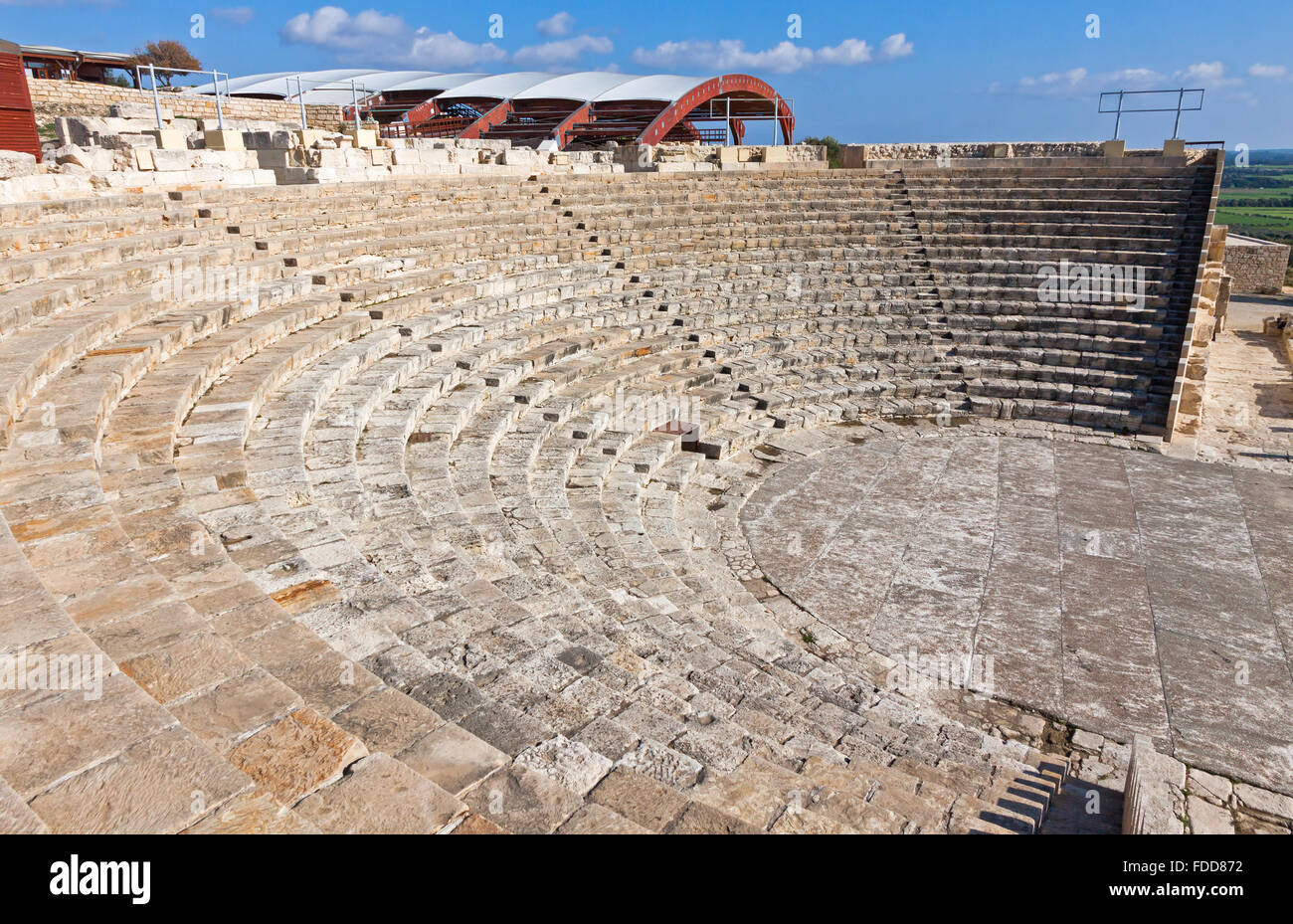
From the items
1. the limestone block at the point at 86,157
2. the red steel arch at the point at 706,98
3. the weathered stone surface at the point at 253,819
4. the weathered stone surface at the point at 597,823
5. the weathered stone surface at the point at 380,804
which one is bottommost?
the weathered stone surface at the point at 597,823

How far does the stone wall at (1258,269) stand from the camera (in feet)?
91.4

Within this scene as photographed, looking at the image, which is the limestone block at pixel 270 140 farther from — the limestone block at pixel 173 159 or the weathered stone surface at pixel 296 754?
the weathered stone surface at pixel 296 754

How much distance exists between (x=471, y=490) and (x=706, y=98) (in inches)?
1651

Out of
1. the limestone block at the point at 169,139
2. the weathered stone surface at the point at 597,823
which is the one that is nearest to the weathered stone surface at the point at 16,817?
the weathered stone surface at the point at 597,823

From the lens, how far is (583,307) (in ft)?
Result: 42.4

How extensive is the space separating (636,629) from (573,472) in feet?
11.9

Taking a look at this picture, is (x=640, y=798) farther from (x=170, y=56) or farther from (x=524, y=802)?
(x=170, y=56)

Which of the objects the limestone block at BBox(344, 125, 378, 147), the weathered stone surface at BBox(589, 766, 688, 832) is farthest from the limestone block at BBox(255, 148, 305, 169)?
the weathered stone surface at BBox(589, 766, 688, 832)

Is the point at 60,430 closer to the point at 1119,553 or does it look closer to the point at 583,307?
the point at 583,307

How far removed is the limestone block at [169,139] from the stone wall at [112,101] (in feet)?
36.5

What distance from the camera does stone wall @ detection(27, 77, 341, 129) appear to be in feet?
73.3

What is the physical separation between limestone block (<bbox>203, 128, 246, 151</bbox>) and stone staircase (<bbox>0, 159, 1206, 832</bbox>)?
219cm

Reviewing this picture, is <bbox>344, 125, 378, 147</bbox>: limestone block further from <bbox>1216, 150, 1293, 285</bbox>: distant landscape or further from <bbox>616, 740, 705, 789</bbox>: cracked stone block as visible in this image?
<bbox>1216, 150, 1293, 285</bbox>: distant landscape

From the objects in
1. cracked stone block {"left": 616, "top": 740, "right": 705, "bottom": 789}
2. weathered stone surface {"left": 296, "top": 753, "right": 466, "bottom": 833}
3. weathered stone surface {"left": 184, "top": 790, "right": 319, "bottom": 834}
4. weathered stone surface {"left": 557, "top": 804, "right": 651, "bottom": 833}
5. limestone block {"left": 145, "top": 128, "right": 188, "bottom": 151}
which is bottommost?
cracked stone block {"left": 616, "top": 740, "right": 705, "bottom": 789}
